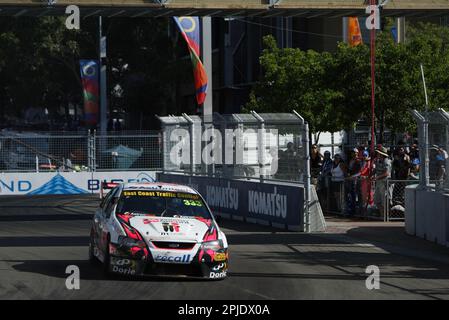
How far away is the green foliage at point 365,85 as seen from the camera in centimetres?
2980

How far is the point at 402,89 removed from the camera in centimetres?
2959

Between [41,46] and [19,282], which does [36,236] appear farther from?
[41,46]

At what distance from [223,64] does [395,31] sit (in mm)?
15524

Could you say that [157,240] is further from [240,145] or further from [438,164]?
[240,145]

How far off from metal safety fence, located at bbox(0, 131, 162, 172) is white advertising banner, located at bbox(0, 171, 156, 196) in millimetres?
273

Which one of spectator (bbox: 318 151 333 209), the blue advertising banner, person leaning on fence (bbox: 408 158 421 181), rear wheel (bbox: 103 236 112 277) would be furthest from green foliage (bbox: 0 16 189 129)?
rear wheel (bbox: 103 236 112 277)

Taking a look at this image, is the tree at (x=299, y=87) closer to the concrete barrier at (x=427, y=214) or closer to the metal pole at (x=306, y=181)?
the metal pole at (x=306, y=181)

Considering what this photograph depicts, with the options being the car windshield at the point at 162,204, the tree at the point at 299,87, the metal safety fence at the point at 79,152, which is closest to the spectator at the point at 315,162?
the tree at the point at 299,87

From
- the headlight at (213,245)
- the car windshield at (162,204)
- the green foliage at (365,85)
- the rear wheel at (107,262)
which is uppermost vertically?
the green foliage at (365,85)

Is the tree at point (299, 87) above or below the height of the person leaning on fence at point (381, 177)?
above

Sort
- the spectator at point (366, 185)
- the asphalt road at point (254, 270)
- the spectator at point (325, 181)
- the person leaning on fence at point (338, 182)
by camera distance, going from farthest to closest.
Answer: the spectator at point (325, 181) → the person leaning on fence at point (338, 182) → the spectator at point (366, 185) → the asphalt road at point (254, 270)

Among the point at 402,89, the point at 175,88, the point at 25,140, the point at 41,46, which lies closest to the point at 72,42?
the point at 41,46

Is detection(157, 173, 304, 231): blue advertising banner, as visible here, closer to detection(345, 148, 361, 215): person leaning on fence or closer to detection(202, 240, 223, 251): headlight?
detection(345, 148, 361, 215): person leaning on fence

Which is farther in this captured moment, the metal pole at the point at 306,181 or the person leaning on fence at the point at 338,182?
the person leaning on fence at the point at 338,182
